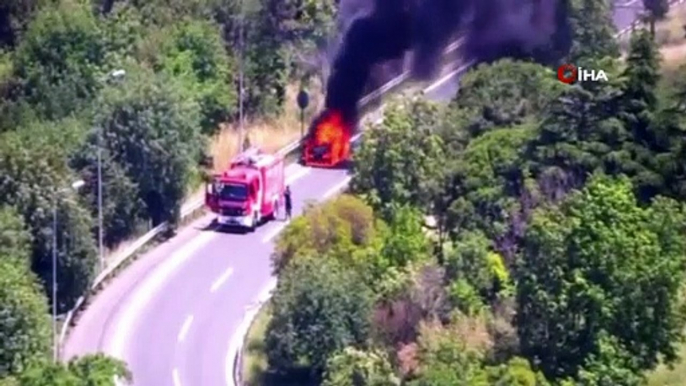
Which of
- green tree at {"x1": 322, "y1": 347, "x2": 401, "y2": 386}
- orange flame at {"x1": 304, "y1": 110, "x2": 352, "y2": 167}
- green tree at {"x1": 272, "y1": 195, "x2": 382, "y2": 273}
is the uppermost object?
green tree at {"x1": 272, "y1": 195, "x2": 382, "y2": 273}

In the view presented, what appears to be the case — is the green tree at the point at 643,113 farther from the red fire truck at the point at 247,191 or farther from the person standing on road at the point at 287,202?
the person standing on road at the point at 287,202

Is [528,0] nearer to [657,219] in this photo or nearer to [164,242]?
[164,242]

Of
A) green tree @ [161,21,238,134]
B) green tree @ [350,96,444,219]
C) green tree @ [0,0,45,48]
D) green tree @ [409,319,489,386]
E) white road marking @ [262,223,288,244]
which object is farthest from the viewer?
green tree @ [0,0,45,48]

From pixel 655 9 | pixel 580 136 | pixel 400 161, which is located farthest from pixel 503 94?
pixel 655 9

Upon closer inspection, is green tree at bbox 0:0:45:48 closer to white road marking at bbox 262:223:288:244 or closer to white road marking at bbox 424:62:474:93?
white road marking at bbox 424:62:474:93

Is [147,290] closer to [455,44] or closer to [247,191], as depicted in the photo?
[247,191]

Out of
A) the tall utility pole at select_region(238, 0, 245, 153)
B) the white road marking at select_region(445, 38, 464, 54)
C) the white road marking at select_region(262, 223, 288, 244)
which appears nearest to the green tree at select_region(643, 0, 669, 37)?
the white road marking at select_region(445, 38, 464, 54)

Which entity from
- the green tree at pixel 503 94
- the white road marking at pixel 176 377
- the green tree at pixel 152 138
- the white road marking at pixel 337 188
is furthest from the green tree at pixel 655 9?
the white road marking at pixel 176 377
